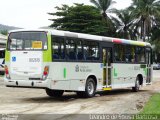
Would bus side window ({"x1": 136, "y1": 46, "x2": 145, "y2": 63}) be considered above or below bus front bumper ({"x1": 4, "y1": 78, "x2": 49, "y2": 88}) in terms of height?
above

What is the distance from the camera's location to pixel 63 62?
62.5 feet

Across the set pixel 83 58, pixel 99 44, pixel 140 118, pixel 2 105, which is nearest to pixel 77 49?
pixel 83 58

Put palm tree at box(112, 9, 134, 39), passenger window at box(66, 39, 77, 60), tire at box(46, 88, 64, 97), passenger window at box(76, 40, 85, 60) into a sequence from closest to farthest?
passenger window at box(66, 39, 77, 60) → passenger window at box(76, 40, 85, 60) → tire at box(46, 88, 64, 97) → palm tree at box(112, 9, 134, 39)

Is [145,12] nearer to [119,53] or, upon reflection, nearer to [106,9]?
[106,9]

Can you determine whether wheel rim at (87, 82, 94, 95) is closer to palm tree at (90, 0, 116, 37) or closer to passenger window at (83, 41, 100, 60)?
passenger window at (83, 41, 100, 60)

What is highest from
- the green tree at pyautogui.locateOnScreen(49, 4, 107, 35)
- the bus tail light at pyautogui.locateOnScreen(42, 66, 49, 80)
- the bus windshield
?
the green tree at pyautogui.locateOnScreen(49, 4, 107, 35)

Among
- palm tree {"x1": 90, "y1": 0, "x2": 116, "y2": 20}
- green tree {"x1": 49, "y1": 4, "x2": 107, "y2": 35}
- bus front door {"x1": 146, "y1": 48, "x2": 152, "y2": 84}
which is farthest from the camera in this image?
palm tree {"x1": 90, "y1": 0, "x2": 116, "y2": 20}

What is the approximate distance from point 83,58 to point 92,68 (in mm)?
915

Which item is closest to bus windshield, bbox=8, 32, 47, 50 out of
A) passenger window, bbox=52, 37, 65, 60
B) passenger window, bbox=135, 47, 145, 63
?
passenger window, bbox=52, 37, 65, 60

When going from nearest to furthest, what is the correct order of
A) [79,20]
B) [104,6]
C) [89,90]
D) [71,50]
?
1. [71,50]
2. [89,90]
3. [79,20]
4. [104,6]

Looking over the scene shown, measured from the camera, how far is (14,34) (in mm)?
19359

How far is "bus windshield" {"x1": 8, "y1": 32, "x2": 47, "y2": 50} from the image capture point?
18422mm

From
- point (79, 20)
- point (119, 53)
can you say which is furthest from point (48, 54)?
point (79, 20)

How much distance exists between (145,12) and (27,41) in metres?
65.5
